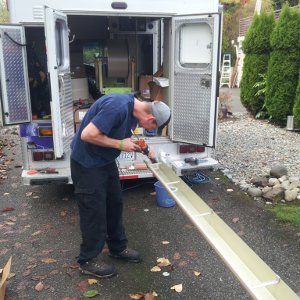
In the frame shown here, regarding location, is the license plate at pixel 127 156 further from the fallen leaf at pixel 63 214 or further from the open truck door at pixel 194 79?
the fallen leaf at pixel 63 214

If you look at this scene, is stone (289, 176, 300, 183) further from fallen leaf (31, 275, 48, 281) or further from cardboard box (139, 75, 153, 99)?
fallen leaf (31, 275, 48, 281)

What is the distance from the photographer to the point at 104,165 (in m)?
3.40

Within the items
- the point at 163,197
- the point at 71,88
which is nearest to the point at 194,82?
the point at 163,197

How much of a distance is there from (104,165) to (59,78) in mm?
1684

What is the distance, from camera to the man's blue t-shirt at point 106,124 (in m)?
3.06

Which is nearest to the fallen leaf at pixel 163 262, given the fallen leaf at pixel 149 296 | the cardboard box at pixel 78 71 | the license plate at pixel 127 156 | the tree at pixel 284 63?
the fallen leaf at pixel 149 296

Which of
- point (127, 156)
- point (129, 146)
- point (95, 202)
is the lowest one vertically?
point (127, 156)

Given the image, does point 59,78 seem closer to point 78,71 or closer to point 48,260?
point 48,260

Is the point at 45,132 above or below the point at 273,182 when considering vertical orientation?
above

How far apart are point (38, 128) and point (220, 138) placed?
5029 mm

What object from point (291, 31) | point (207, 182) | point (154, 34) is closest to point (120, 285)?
point (207, 182)

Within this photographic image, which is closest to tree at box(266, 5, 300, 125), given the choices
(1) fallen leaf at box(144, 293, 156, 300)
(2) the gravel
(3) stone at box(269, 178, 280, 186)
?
(2) the gravel

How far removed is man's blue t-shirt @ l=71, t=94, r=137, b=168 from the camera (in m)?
3.06

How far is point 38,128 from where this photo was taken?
16.6ft
